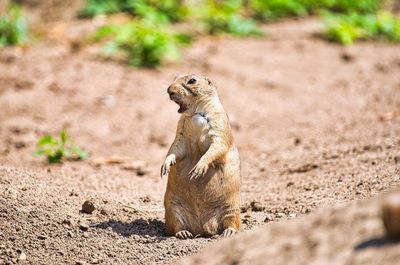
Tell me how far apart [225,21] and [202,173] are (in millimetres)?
7676

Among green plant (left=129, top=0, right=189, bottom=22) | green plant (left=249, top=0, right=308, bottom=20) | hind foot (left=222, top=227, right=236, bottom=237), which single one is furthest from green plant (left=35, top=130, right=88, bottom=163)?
green plant (left=249, top=0, right=308, bottom=20)

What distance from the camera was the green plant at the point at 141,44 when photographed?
10.8 m

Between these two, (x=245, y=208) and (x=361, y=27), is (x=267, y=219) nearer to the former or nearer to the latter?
(x=245, y=208)

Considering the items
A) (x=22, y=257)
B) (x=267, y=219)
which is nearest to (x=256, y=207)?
(x=267, y=219)

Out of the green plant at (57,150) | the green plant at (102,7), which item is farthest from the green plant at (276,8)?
the green plant at (57,150)

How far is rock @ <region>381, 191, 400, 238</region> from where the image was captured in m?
3.32

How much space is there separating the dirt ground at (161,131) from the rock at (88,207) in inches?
2.0

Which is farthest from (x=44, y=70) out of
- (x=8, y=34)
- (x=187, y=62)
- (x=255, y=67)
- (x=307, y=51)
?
(x=307, y=51)

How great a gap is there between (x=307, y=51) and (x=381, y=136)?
14.2 ft

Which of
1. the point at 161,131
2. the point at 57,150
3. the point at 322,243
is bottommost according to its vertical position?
the point at 161,131

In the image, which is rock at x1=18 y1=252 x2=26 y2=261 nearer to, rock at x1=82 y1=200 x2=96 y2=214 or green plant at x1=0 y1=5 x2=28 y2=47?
rock at x1=82 y1=200 x2=96 y2=214

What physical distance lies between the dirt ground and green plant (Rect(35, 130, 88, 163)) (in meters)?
0.13

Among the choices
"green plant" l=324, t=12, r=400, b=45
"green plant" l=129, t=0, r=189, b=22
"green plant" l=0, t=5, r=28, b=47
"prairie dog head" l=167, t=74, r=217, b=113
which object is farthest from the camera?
"green plant" l=324, t=12, r=400, b=45

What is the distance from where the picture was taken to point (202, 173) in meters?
5.34
